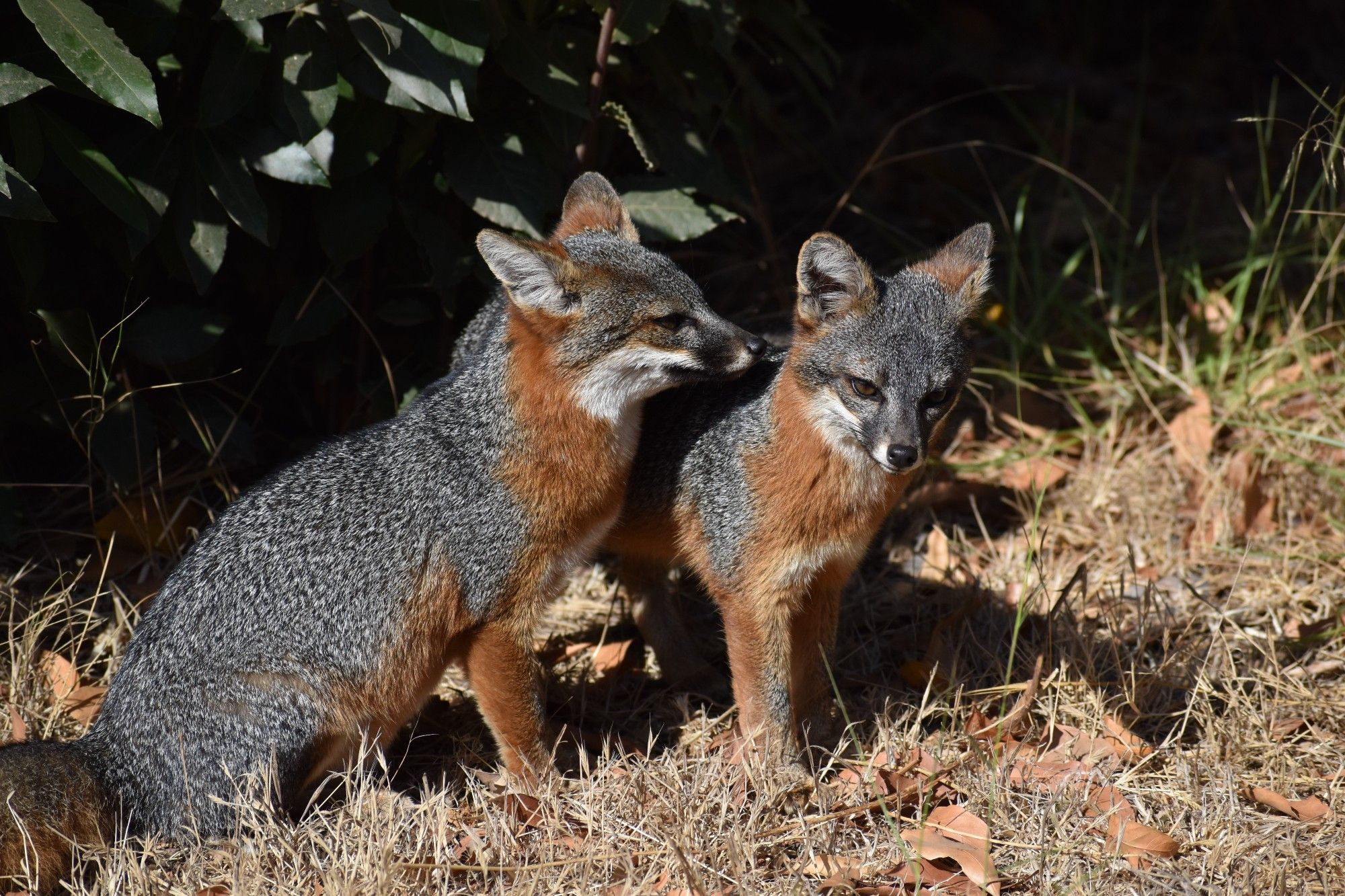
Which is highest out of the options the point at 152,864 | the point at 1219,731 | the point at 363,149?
the point at 363,149

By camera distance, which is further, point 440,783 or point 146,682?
point 440,783

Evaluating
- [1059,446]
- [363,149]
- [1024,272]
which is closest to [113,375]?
[363,149]

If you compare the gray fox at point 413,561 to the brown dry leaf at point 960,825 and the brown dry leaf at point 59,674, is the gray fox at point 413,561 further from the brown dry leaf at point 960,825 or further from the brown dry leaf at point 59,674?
the brown dry leaf at point 960,825

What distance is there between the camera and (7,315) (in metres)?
4.80

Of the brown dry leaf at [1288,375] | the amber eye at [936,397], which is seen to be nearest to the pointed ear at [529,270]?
the amber eye at [936,397]

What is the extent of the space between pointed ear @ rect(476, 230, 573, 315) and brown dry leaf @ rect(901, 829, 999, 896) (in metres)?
2.01

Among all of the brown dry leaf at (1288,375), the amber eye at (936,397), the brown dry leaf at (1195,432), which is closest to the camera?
the amber eye at (936,397)

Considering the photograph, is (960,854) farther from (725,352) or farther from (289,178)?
(289,178)

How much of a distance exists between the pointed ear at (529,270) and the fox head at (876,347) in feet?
2.63

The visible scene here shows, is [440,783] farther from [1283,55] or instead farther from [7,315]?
[1283,55]

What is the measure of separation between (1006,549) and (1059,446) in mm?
735

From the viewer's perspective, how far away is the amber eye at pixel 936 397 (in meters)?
4.01

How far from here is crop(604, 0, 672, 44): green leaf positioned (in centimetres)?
464

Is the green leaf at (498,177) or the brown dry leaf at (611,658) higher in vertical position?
the green leaf at (498,177)
